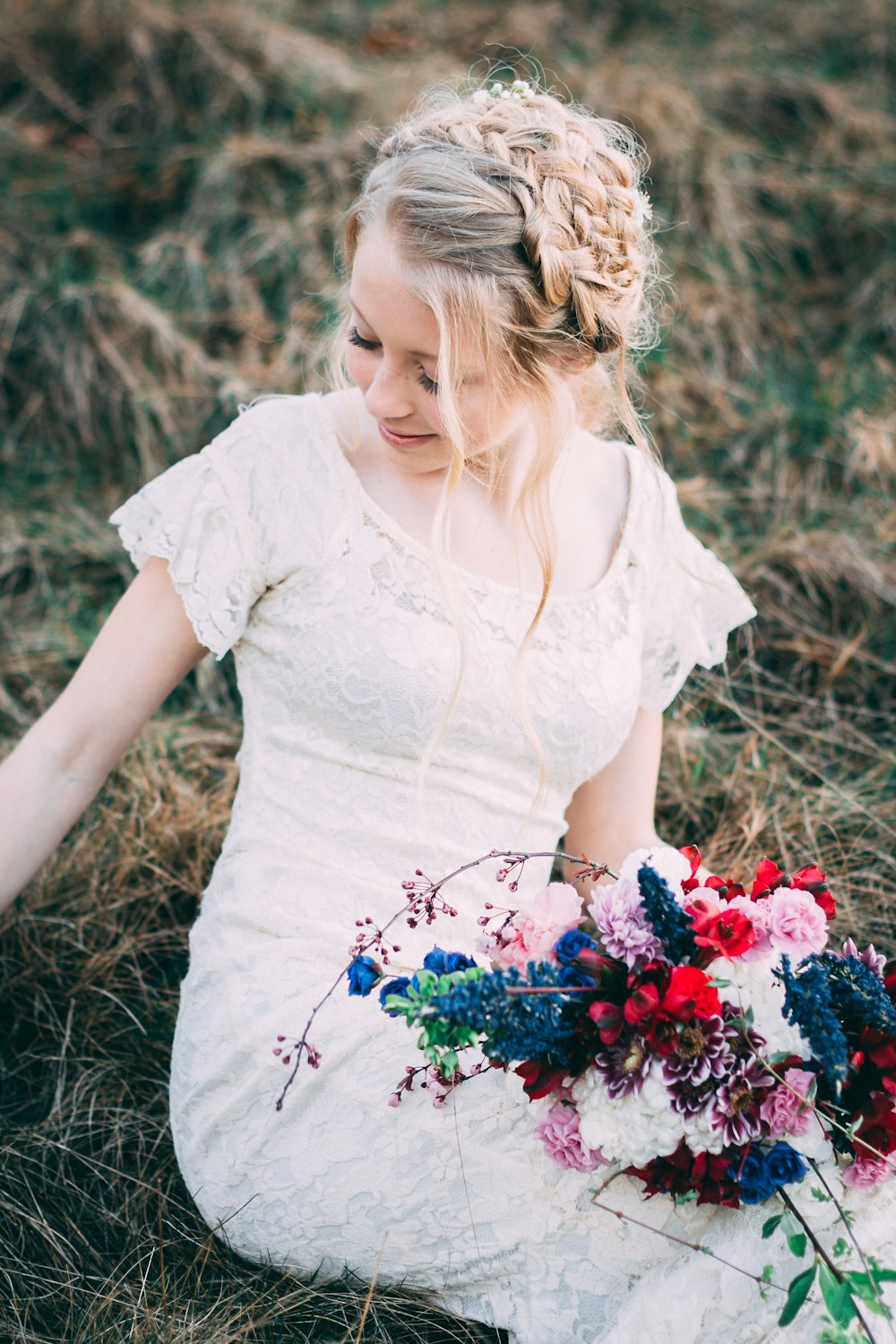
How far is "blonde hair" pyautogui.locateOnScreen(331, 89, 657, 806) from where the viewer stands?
1.61 meters

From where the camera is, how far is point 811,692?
117 inches

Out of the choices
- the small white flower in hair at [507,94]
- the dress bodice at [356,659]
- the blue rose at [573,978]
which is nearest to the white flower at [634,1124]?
the blue rose at [573,978]

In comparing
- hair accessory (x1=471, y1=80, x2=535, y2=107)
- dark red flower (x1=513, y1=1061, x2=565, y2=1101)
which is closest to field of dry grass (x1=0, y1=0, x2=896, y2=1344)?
dark red flower (x1=513, y1=1061, x2=565, y2=1101)

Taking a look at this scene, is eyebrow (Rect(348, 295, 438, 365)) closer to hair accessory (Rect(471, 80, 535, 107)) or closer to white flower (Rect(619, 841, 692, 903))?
hair accessory (Rect(471, 80, 535, 107))

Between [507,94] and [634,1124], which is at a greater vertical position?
[507,94]

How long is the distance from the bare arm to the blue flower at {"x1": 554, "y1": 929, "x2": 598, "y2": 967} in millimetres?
803

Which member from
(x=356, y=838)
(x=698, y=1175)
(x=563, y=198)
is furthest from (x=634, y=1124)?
(x=563, y=198)

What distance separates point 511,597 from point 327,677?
1.12 ft

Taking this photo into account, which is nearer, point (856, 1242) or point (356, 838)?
point (856, 1242)

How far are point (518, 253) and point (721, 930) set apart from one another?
991mm

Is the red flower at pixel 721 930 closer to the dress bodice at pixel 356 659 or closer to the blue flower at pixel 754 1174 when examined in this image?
the blue flower at pixel 754 1174

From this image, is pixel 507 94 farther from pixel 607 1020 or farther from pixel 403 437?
pixel 607 1020

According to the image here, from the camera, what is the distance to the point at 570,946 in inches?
52.2

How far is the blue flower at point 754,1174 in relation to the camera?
4.25ft
